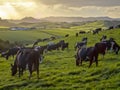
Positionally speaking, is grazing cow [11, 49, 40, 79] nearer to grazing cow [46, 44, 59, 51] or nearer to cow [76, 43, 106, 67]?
cow [76, 43, 106, 67]

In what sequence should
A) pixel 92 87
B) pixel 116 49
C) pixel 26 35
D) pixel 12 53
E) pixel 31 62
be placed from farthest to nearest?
pixel 26 35 → pixel 12 53 → pixel 116 49 → pixel 31 62 → pixel 92 87

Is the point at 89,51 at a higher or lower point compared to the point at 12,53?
higher

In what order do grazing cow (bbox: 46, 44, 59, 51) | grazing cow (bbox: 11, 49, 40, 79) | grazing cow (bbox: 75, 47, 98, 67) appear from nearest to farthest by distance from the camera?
grazing cow (bbox: 11, 49, 40, 79) < grazing cow (bbox: 75, 47, 98, 67) < grazing cow (bbox: 46, 44, 59, 51)

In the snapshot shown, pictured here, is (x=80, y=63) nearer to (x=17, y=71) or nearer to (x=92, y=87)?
(x=17, y=71)

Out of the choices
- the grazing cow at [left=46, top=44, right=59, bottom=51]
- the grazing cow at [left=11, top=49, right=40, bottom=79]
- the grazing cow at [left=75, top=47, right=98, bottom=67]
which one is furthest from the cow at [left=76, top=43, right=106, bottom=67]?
the grazing cow at [left=46, top=44, right=59, bottom=51]

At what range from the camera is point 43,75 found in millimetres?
28969

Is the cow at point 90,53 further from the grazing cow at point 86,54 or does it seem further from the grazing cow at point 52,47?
the grazing cow at point 52,47

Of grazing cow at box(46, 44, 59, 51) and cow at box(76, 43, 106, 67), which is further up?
cow at box(76, 43, 106, 67)

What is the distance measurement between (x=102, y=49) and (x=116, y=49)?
10281 mm

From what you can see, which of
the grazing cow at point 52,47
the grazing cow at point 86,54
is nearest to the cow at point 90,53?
the grazing cow at point 86,54

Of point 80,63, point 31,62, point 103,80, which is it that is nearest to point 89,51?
point 80,63

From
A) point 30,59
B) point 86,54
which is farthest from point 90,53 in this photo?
point 30,59

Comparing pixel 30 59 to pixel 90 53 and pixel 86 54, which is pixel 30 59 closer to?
pixel 90 53

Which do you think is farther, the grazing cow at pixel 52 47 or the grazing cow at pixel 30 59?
the grazing cow at pixel 52 47
